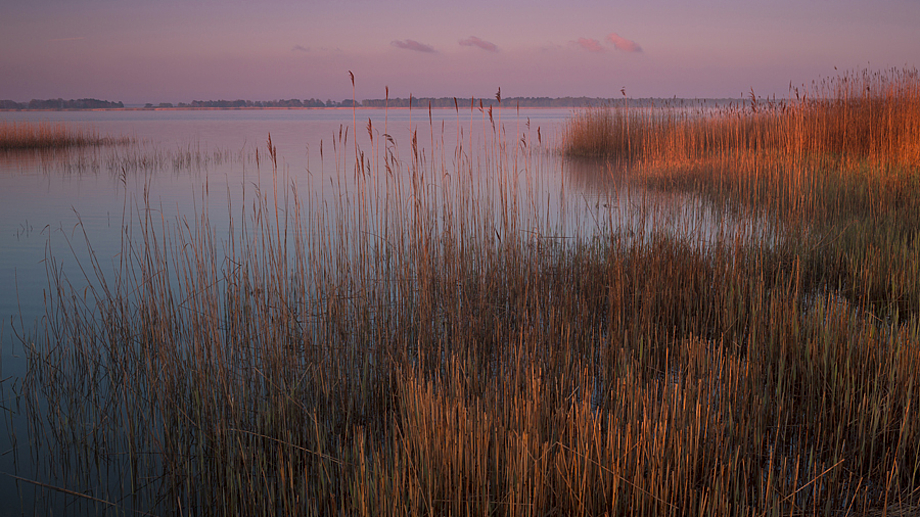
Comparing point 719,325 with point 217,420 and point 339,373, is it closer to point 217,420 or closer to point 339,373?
point 339,373

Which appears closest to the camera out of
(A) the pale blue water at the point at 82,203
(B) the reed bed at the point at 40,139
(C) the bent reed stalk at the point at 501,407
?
(C) the bent reed stalk at the point at 501,407

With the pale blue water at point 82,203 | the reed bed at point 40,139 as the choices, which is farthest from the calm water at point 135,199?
the reed bed at point 40,139

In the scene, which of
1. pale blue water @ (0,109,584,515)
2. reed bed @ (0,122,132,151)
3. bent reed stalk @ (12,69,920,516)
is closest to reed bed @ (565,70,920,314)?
bent reed stalk @ (12,69,920,516)

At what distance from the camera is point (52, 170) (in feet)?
40.5

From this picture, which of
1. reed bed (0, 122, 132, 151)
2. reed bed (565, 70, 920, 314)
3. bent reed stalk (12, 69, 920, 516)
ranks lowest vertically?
bent reed stalk (12, 69, 920, 516)

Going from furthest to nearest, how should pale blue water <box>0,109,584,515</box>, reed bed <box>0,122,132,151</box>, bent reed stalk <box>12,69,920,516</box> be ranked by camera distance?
reed bed <box>0,122,132,151</box>, pale blue water <box>0,109,584,515</box>, bent reed stalk <box>12,69,920,516</box>

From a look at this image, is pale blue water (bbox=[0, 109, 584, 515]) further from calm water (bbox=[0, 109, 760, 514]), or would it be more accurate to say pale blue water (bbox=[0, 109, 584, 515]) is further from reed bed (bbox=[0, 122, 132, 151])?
reed bed (bbox=[0, 122, 132, 151])

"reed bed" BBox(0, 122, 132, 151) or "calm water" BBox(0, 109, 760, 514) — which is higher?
"reed bed" BBox(0, 122, 132, 151)

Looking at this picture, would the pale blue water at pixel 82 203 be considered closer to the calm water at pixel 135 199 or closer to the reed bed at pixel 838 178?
the calm water at pixel 135 199

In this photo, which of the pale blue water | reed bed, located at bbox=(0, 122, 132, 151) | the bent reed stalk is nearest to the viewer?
the bent reed stalk

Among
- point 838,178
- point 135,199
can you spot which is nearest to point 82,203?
point 135,199

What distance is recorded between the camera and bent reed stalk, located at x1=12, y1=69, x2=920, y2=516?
1.76 m

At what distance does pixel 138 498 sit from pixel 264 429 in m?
0.50

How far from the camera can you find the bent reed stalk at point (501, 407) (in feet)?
5.77
